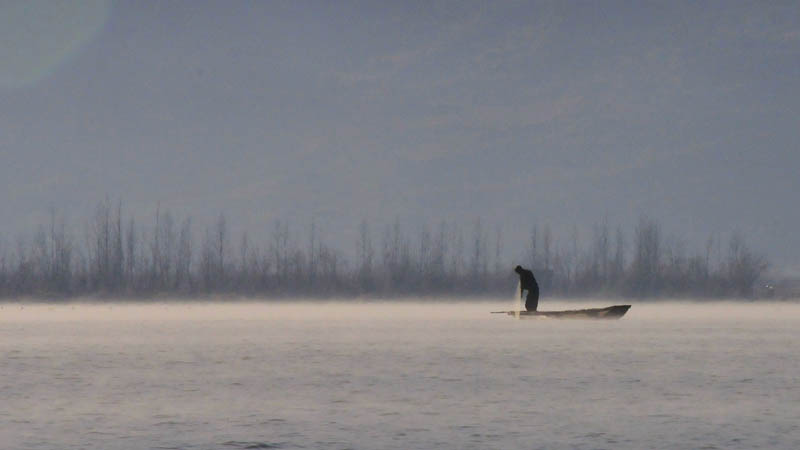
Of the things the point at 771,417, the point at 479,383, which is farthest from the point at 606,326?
the point at 771,417

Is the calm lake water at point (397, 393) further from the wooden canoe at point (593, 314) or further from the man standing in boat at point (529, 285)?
the wooden canoe at point (593, 314)

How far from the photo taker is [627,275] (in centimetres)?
12600

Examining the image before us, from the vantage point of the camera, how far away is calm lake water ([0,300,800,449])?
46.2ft

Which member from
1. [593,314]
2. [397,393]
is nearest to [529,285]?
[593,314]

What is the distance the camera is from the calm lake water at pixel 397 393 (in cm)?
1407

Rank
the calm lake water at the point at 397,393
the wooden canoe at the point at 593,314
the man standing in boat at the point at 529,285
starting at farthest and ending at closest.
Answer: the wooden canoe at the point at 593,314
the man standing in boat at the point at 529,285
the calm lake water at the point at 397,393

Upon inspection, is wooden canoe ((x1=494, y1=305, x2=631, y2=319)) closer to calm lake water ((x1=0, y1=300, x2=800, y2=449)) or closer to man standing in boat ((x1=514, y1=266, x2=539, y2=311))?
man standing in boat ((x1=514, y1=266, x2=539, y2=311))

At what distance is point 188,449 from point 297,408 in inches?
154

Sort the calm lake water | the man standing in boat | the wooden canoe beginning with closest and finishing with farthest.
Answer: the calm lake water → the man standing in boat → the wooden canoe

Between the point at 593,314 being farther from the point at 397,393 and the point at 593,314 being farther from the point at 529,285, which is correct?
the point at 397,393

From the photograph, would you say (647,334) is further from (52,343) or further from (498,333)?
(52,343)

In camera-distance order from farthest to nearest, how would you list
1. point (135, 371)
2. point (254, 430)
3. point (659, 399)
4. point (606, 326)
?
1. point (606, 326)
2. point (135, 371)
3. point (659, 399)
4. point (254, 430)

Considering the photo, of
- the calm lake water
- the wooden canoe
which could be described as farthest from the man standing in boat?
the calm lake water

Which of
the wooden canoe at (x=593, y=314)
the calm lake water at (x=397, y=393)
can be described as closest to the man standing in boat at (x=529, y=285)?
the wooden canoe at (x=593, y=314)
